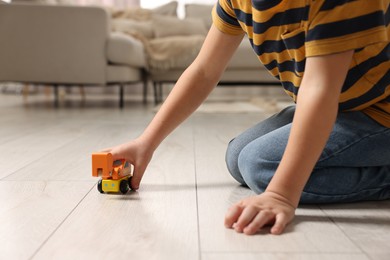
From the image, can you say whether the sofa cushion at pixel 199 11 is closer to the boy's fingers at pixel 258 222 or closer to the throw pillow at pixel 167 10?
the throw pillow at pixel 167 10

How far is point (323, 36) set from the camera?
2.25ft

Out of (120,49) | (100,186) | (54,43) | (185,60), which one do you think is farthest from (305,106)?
(185,60)

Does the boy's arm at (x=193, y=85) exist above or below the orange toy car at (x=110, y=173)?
above

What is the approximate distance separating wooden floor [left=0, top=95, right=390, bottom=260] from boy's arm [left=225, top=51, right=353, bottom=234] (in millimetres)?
36

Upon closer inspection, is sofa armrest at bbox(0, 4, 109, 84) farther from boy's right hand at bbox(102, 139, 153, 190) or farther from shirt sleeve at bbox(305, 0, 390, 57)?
shirt sleeve at bbox(305, 0, 390, 57)

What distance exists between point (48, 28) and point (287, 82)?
221cm

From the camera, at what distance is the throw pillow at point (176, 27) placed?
3.64 m

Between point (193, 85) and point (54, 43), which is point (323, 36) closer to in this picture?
point (193, 85)

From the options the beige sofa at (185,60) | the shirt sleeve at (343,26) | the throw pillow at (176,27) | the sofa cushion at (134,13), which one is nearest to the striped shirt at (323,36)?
the shirt sleeve at (343,26)

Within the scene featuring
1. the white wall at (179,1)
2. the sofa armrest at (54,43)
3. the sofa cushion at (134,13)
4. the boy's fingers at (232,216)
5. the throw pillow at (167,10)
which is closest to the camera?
the boy's fingers at (232,216)

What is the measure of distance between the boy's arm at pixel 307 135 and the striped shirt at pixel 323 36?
0.02m

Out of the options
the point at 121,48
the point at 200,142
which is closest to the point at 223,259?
the point at 200,142

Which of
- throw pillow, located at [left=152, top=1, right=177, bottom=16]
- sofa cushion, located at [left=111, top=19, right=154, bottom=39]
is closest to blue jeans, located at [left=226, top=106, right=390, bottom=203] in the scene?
sofa cushion, located at [left=111, top=19, right=154, bottom=39]

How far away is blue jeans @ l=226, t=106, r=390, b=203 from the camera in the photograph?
848 millimetres
